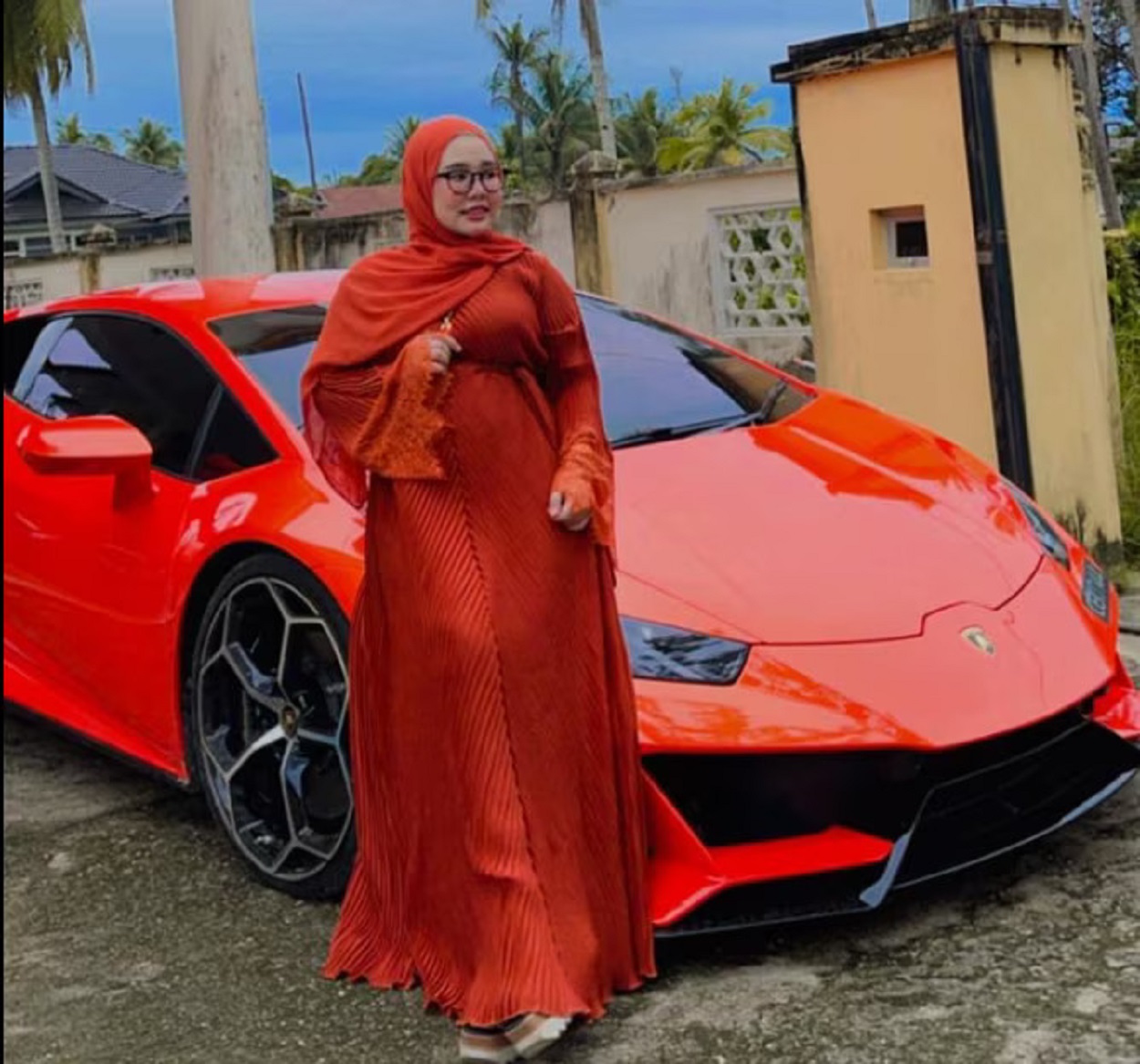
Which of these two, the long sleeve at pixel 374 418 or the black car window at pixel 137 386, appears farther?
the black car window at pixel 137 386

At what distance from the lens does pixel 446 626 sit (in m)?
2.97

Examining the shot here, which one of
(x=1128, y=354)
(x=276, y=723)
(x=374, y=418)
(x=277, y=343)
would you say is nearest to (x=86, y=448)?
(x=277, y=343)

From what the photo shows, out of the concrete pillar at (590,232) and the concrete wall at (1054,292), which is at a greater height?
the concrete pillar at (590,232)

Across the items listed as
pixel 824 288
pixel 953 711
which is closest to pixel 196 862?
pixel 953 711

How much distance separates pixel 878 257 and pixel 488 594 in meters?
3.85

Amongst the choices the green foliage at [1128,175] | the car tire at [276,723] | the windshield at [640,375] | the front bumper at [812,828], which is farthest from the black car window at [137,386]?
the green foliage at [1128,175]

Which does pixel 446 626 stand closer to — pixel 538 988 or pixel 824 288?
pixel 538 988

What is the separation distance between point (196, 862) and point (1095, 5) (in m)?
39.9

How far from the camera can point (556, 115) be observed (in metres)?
63.4

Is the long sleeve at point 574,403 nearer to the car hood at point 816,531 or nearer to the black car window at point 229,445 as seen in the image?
the car hood at point 816,531

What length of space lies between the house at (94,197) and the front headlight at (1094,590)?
44.7 meters

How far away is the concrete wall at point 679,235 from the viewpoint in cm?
1102

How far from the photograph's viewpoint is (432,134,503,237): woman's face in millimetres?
2957

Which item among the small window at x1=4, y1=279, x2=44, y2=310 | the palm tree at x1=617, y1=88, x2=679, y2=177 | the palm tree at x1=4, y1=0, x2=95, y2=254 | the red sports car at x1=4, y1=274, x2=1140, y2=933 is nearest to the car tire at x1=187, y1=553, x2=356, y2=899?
the red sports car at x1=4, y1=274, x2=1140, y2=933
